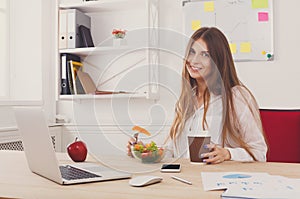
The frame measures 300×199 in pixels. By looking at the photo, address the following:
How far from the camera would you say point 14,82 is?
2855 millimetres

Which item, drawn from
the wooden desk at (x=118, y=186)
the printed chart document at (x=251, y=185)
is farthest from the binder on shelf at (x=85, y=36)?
the printed chart document at (x=251, y=185)

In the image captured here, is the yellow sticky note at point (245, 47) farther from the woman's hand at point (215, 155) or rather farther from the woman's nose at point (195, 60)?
the woman's hand at point (215, 155)

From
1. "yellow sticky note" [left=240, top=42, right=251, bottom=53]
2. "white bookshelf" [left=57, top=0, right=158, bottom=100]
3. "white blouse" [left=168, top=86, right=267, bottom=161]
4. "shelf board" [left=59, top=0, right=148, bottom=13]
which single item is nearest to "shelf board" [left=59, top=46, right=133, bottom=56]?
"white bookshelf" [left=57, top=0, right=158, bottom=100]

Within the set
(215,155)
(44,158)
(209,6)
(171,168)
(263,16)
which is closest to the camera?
(44,158)

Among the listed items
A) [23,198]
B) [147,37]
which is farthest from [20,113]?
[147,37]

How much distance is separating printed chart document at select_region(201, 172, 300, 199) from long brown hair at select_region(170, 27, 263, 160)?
1.48 feet

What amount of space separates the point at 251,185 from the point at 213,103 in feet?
2.39

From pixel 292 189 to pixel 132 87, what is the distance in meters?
1.30

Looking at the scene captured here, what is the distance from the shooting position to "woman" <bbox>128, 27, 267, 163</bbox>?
154 cm

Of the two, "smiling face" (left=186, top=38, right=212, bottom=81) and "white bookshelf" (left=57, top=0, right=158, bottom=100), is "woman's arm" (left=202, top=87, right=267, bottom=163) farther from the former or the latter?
"white bookshelf" (left=57, top=0, right=158, bottom=100)

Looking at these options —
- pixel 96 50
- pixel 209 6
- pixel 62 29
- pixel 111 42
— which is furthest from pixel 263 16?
pixel 62 29

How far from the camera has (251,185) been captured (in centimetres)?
95

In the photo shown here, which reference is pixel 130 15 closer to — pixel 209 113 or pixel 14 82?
pixel 14 82

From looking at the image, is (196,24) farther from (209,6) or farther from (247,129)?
(247,129)
